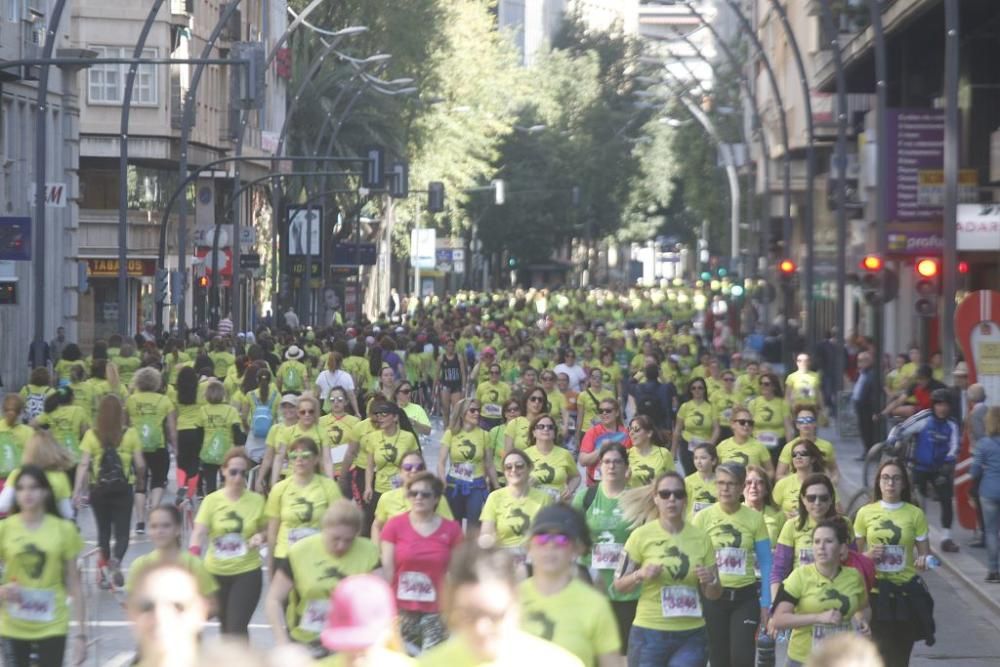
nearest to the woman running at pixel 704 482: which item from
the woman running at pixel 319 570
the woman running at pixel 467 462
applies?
the woman running at pixel 467 462

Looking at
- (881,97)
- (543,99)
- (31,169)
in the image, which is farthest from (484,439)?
(543,99)

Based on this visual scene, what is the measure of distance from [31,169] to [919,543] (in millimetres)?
34398

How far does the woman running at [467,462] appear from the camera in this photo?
18.6m

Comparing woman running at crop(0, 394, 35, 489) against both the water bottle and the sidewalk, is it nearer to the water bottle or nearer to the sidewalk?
the water bottle

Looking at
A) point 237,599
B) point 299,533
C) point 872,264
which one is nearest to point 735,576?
point 299,533

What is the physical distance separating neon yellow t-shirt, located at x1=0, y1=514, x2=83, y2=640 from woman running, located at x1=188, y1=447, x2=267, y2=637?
6.04 ft

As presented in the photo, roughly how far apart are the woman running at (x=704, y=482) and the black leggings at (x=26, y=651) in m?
5.00

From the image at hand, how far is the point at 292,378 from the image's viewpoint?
27.6 meters

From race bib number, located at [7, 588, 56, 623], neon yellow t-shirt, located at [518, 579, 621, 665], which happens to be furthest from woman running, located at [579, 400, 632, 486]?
neon yellow t-shirt, located at [518, 579, 621, 665]

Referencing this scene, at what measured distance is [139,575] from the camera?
7.90 metres

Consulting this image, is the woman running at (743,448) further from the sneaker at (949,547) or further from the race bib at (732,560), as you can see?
the race bib at (732,560)

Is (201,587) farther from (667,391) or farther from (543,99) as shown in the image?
(543,99)

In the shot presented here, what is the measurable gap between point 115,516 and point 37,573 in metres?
6.77

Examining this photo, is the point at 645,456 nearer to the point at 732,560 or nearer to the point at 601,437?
the point at 601,437
